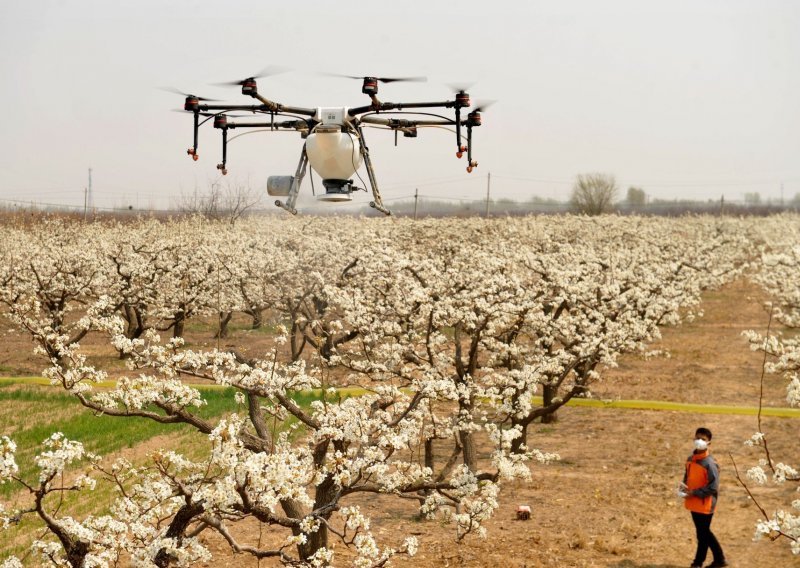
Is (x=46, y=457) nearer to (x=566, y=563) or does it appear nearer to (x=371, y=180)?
(x=371, y=180)

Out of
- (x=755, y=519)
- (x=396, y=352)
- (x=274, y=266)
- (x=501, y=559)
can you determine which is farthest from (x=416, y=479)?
(x=274, y=266)

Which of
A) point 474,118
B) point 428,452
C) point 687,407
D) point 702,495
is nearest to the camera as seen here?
point 474,118

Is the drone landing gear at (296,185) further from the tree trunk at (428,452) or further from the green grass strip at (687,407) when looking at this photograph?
the green grass strip at (687,407)

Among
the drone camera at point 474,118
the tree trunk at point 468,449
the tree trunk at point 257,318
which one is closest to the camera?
the drone camera at point 474,118

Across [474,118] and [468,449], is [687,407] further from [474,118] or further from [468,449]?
[474,118]

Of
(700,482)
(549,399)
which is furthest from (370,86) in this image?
(549,399)

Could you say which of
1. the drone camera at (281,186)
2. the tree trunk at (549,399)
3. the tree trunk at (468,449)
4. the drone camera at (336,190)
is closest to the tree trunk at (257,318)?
the tree trunk at (549,399)

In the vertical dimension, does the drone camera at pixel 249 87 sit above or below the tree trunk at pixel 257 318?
above
